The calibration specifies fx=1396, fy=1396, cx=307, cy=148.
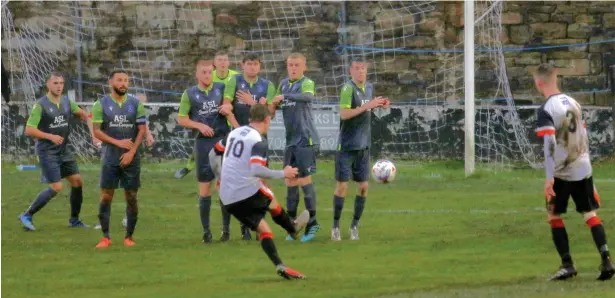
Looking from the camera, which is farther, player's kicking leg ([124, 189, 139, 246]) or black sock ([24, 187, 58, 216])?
black sock ([24, 187, 58, 216])

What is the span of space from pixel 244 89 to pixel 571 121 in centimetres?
515

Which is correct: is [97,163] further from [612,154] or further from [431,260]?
[431,260]

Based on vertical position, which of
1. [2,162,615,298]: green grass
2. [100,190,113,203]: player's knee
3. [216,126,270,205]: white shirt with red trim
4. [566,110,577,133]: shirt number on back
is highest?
[566,110,577,133]: shirt number on back

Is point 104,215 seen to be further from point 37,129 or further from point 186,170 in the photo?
point 186,170

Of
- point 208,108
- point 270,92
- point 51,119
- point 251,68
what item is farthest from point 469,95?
point 51,119

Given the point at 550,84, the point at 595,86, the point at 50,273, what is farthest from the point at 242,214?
the point at 595,86

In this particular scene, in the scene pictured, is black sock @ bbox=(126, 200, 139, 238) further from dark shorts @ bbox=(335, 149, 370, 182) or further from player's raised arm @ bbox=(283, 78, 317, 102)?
dark shorts @ bbox=(335, 149, 370, 182)

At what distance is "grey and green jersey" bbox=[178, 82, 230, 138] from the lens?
15984mm

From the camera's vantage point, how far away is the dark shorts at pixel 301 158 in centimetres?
1575

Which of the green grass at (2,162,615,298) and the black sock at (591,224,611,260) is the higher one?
the black sock at (591,224,611,260)

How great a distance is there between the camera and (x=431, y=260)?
13508 mm

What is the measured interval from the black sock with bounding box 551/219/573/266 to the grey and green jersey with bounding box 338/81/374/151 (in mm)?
3800

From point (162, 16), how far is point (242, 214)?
688 inches

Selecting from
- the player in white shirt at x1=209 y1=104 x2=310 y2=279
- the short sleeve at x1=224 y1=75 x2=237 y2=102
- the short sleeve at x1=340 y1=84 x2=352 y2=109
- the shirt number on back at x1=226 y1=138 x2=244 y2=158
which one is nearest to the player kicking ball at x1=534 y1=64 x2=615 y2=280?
the player in white shirt at x1=209 y1=104 x2=310 y2=279
